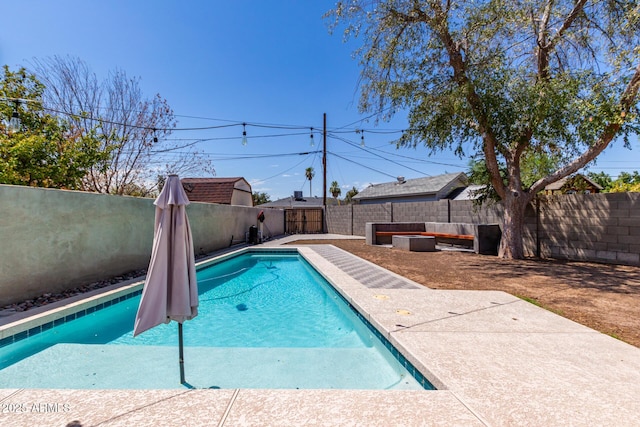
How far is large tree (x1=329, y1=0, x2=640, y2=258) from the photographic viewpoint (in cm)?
635

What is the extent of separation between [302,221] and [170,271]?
1655 centimetres

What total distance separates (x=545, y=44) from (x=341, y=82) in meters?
7.34

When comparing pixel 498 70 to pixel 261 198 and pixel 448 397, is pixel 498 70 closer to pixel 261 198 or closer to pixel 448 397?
pixel 448 397

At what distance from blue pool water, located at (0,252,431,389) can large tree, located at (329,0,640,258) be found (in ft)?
19.3

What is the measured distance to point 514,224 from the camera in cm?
811

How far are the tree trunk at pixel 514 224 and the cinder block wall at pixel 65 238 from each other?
9.60 metres

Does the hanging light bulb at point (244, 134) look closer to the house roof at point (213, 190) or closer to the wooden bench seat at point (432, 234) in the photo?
the wooden bench seat at point (432, 234)

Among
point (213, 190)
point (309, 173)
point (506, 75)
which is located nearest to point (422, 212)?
point (506, 75)

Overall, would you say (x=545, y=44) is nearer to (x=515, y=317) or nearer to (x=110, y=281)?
(x=515, y=317)

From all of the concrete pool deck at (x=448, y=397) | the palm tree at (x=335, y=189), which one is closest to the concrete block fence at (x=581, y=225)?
the concrete pool deck at (x=448, y=397)

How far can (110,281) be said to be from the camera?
19.1 feet

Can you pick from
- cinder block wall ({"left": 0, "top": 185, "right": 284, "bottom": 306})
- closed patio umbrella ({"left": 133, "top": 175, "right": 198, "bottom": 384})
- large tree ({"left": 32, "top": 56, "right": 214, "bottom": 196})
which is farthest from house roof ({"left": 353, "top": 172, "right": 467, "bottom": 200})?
closed patio umbrella ({"left": 133, "top": 175, "right": 198, "bottom": 384})

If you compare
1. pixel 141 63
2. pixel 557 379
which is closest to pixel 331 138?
pixel 141 63

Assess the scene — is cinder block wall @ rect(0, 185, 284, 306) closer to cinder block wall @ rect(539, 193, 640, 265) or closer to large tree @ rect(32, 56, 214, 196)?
large tree @ rect(32, 56, 214, 196)
